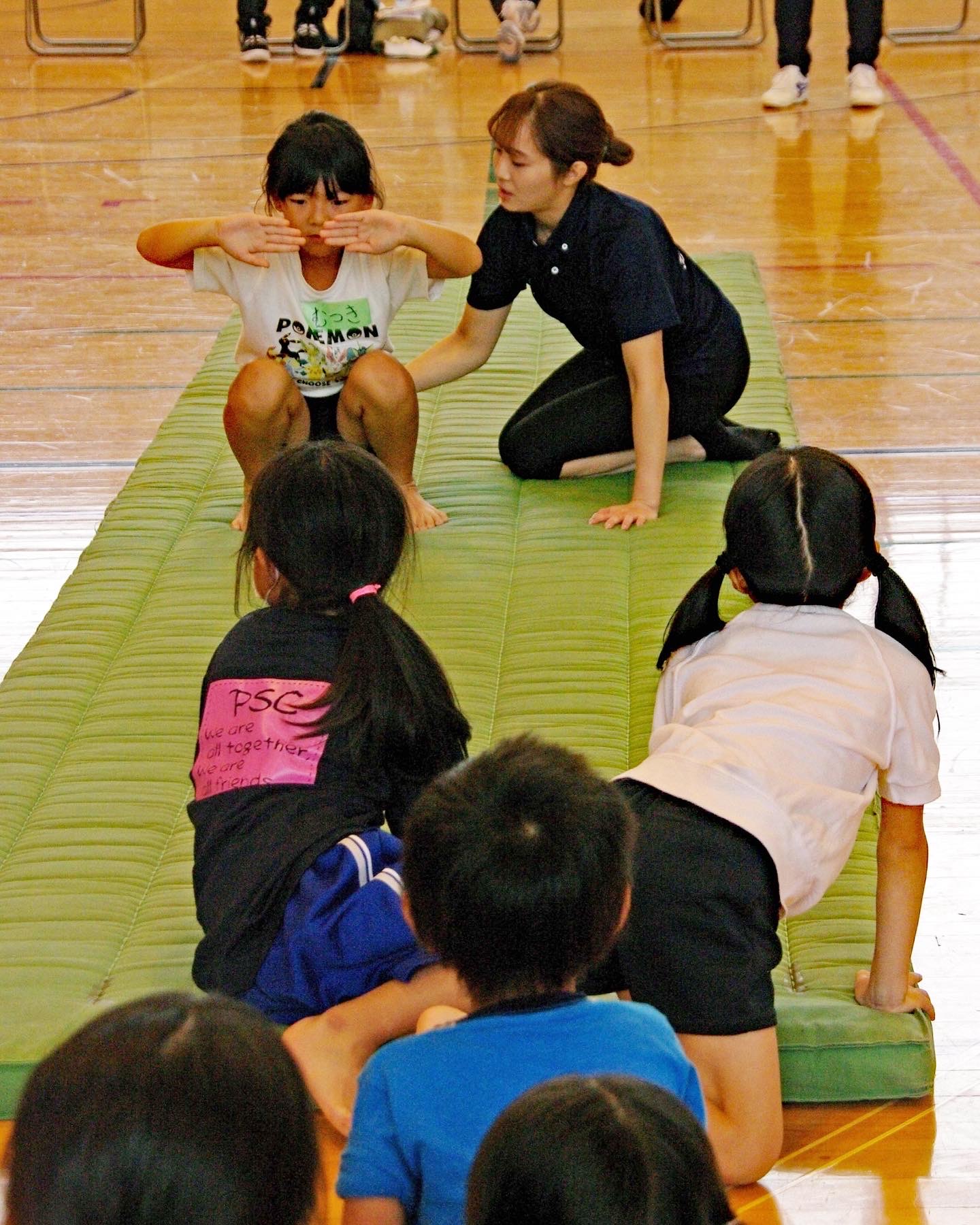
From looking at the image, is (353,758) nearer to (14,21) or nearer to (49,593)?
(49,593)

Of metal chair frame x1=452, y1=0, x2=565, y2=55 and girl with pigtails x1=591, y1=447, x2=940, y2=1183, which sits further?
metal chair frame x1=452, y1=0, x2=565, y2=55

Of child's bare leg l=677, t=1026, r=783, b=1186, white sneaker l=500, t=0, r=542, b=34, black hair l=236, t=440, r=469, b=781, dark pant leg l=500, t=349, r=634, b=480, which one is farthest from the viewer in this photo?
white sneaker l=500, t=0, r=542, b=34

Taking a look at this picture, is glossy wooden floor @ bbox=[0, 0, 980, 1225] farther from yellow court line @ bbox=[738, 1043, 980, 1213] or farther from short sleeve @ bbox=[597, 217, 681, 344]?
short sleeve @ bbox=[597, 217, 681, 344]

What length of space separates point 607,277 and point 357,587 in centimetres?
110

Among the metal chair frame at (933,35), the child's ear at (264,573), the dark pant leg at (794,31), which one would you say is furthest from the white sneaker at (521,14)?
the child's ear at (264,573)

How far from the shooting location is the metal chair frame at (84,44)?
6902 millimetres

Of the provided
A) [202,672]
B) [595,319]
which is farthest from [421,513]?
[202,672]

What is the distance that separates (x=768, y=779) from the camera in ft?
4.44

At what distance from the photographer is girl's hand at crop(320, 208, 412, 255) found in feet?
7.23

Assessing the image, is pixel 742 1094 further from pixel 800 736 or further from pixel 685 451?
pixel 685 451

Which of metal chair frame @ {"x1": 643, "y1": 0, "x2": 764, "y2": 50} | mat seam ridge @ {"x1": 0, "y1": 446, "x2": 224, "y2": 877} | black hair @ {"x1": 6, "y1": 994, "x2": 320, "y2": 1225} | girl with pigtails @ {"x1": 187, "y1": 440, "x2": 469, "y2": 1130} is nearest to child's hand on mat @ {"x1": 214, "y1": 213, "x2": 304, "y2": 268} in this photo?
mat seam ridge @ {"x1": 0, "y1": 446, "x2": 224, "y2": 877}

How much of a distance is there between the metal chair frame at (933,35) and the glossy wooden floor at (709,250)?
0.38ft

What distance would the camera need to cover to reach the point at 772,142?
5227mm

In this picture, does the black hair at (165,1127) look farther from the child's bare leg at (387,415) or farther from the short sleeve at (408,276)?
the short sleeve at (408,276)
